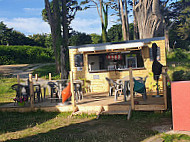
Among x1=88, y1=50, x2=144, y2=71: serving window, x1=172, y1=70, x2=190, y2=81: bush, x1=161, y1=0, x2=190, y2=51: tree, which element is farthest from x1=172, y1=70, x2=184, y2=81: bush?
x1=161, y1=0, x2=190, y2=51: tree

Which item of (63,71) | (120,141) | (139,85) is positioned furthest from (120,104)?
(63,71)

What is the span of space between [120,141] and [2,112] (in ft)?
17.9

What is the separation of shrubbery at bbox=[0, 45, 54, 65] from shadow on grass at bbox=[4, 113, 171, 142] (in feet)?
71.6

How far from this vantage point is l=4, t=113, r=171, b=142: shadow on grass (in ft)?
16.0

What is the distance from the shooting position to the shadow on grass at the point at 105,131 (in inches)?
191

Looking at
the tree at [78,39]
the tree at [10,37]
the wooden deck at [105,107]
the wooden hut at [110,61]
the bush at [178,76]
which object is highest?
the tree at [10,37]

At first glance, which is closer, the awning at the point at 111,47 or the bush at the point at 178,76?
the awning at the point at 111,47

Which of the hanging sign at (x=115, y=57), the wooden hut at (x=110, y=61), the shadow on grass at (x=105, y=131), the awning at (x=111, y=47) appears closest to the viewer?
the shadow on grass at (x=105, y=131)

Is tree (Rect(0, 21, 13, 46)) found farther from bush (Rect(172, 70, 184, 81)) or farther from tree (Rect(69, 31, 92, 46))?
bush (Rect(172, 70, 184, 81))

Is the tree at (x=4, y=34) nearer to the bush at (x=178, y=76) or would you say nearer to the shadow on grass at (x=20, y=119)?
the bush at (x=178, y=76)

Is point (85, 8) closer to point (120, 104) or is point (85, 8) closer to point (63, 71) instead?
point (63, 71)

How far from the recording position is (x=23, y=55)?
2772cm

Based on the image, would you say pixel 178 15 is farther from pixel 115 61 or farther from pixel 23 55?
pixel 115 61

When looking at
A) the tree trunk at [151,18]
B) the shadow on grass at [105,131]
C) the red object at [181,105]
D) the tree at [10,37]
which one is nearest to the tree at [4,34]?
the tree at [10,37]
